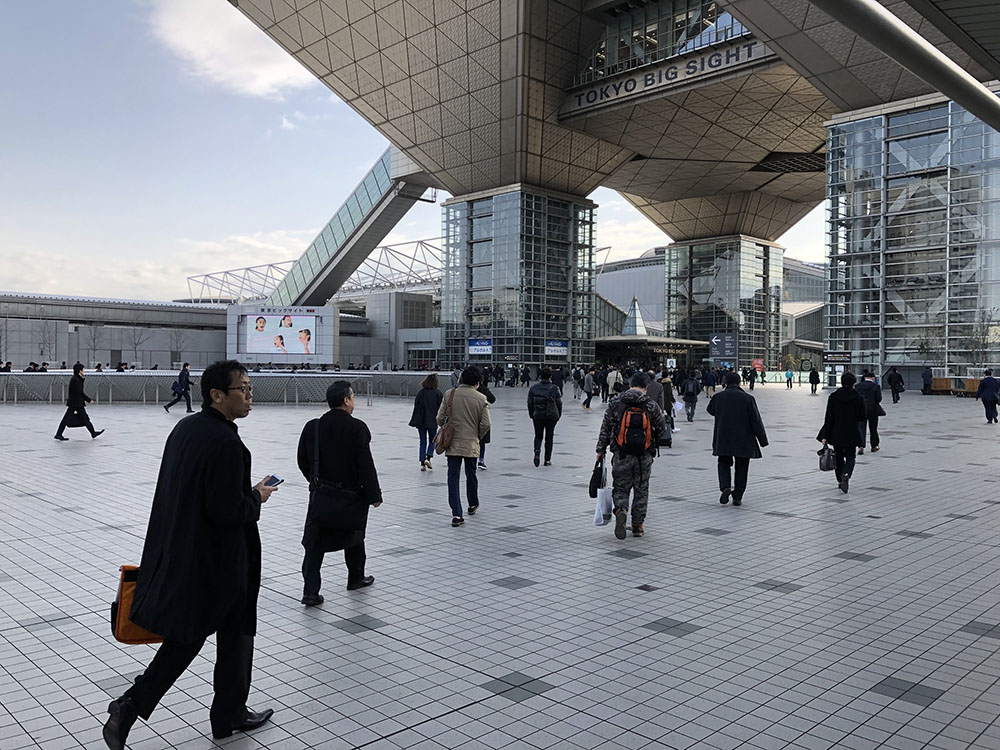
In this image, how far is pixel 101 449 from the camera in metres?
15.4

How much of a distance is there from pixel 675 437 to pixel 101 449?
41.3ft

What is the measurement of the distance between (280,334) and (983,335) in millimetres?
45336

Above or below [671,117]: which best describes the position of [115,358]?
below

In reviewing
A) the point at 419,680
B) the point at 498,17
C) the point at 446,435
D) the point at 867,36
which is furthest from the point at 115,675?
the point at 498,17

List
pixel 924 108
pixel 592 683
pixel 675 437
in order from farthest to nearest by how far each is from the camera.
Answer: pixel 924 108, pixel 675 437, pixel 592 683

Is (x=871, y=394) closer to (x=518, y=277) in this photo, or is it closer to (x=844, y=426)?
(x=844, y=426)

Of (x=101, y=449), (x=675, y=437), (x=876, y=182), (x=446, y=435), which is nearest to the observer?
(x=446, y=435)

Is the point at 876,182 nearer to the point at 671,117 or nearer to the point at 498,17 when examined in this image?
the point at 671,117

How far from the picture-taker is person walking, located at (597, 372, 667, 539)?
7941mm

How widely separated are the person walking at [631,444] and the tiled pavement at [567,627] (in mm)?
440

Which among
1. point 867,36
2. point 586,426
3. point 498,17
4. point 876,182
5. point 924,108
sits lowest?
point 586,426

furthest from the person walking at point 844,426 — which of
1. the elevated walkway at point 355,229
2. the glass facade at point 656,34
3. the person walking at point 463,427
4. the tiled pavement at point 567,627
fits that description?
the elevated walkway at point 355,229

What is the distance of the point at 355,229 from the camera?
61.5 m

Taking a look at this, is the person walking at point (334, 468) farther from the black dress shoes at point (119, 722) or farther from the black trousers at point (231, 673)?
the black dress shoes at point (119, 722)
